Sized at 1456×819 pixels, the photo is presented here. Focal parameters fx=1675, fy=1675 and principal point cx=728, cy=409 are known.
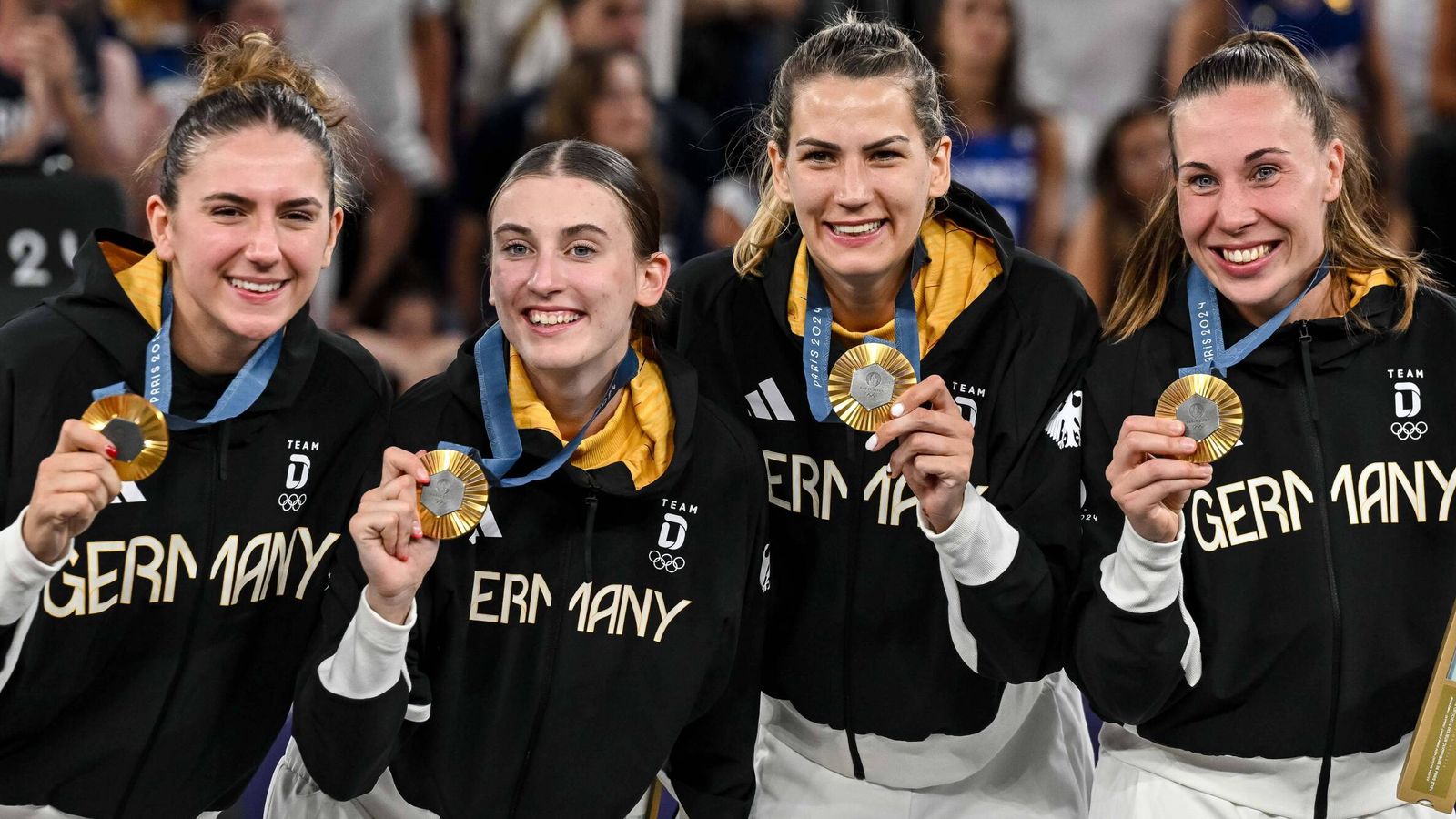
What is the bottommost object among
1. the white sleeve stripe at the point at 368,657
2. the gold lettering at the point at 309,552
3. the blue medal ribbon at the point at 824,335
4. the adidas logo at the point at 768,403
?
the white sleeve stripe at the point at 368,657

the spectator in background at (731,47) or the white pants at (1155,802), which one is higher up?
the spectator in background at (731,47)

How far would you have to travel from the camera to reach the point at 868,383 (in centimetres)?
289

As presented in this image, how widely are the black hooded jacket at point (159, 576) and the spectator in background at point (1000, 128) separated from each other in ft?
13.4

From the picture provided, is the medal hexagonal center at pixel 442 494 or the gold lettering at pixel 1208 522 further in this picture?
the gold lettering at pixel 1208 522

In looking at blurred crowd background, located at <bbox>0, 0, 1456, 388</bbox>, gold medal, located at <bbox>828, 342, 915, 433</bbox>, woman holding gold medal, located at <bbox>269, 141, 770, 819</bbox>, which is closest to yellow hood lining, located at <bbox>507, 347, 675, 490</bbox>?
woman holding gold medal, located at <bbox>269, 141, 770, 819</bbox>

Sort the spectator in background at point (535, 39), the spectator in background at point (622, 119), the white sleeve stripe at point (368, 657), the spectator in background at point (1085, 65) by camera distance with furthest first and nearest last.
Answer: the spectator in background at point (535, 39) < the spectator in background at point (1085, 65) < the spectator in background at point (622, 119) < the white sleeve stripe at point (368, 657)

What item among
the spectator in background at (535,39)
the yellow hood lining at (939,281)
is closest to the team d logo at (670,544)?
the yellow hood lining at (939,281)

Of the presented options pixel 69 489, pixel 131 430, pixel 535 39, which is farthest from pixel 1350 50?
pixel 69 489

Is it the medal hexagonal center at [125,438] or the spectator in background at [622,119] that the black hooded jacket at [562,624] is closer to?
the medal hexagonal center at [125,438]

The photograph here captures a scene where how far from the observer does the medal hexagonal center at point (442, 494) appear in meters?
2.79

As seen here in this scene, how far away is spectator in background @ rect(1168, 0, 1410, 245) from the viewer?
6.71m

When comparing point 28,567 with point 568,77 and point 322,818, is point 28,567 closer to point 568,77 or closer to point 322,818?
point 322,818

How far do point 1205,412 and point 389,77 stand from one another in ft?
16.8

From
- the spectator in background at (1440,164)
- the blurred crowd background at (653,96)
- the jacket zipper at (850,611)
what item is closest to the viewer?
the jacket zipper at (850,611)
